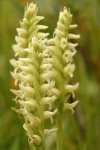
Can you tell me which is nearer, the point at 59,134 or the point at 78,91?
the point at 59,134

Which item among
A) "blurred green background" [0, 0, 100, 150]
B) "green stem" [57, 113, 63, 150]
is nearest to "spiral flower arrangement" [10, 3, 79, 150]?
"green stem" [57, 113, 63, 150]

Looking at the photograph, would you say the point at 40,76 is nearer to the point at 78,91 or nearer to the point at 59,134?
the point at 59,134

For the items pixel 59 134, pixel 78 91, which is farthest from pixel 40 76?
pixel 78 91

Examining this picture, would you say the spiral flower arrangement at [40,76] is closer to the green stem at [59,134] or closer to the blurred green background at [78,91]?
the green stem at [59,134]

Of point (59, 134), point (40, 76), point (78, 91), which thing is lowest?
point (78, 91)

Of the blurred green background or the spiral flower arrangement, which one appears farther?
the blurred green background

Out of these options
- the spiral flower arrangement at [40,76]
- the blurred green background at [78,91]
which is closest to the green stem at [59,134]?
the spiral flower arrangement at [40,76]

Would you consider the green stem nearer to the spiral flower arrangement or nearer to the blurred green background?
the spiral flower arrangement
